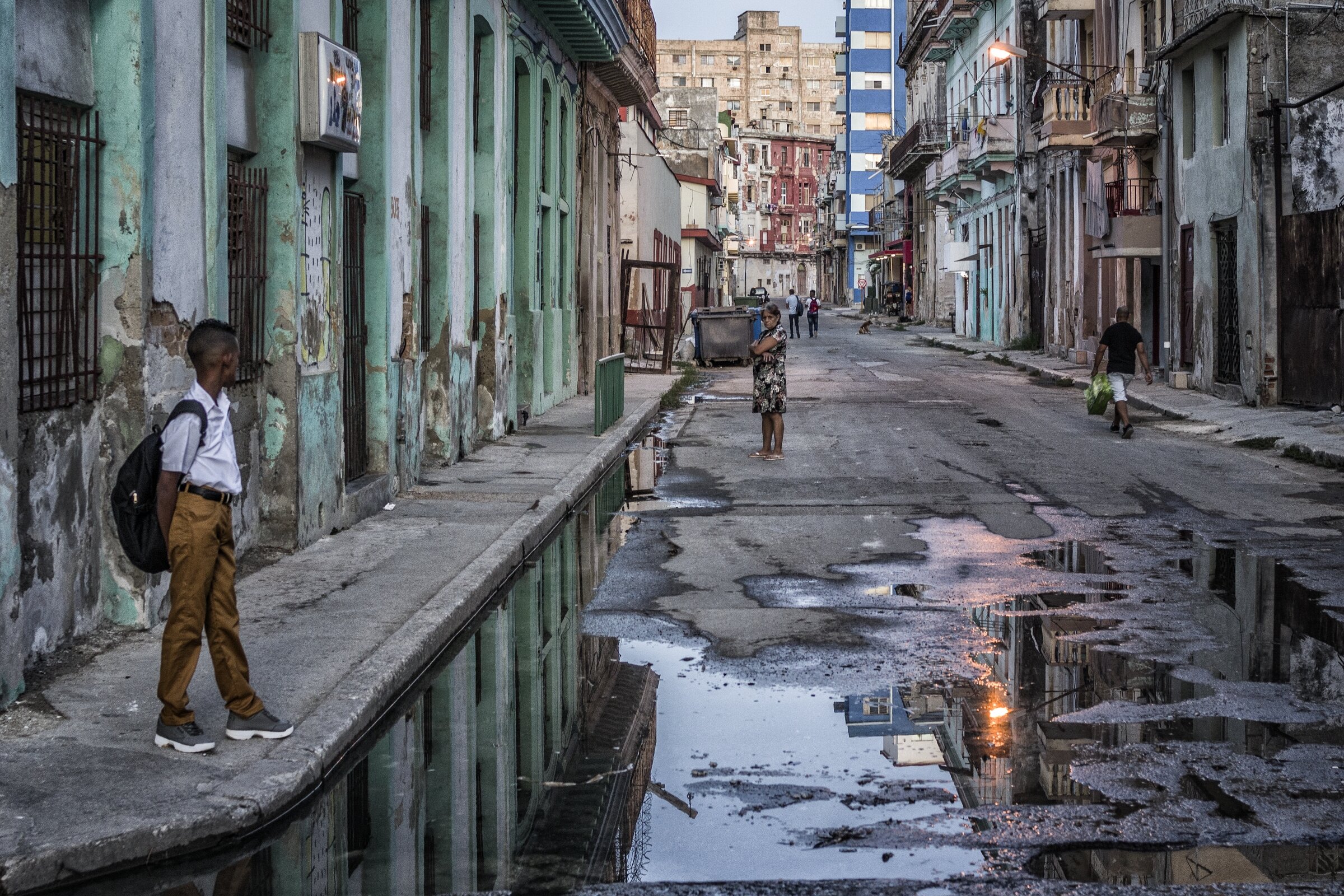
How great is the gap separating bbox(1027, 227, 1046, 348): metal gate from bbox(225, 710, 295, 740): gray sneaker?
113ft

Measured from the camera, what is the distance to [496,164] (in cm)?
1703

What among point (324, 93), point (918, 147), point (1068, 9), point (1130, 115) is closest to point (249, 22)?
point (324, 93)

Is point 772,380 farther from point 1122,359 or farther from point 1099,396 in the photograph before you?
point 1099,396

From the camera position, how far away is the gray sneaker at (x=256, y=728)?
5.67 meters

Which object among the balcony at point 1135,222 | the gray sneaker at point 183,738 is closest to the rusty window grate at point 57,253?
the gray sneaker at point 183,738

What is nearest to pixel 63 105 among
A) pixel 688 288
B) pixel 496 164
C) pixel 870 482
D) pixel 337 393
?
pixel 337 393

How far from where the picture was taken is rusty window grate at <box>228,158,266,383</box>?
373 inches

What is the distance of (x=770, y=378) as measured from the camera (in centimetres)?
1611

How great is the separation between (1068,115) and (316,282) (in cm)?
2573

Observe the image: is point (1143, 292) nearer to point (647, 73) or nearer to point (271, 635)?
point (647, 73)

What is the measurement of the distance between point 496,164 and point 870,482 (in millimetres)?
5583

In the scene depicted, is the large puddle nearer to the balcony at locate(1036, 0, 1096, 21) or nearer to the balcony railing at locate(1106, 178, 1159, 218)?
the balcony railing at locate(1106, 178, 1159, 218)

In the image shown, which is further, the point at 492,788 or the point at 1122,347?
the point at 1122,347

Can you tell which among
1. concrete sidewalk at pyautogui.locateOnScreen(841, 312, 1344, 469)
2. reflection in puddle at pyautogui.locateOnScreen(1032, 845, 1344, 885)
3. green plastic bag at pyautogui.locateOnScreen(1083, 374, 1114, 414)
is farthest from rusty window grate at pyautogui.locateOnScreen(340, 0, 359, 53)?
green plastic bag at pyautogui.locateOnScreen(1083, 374, 1114, 414)
